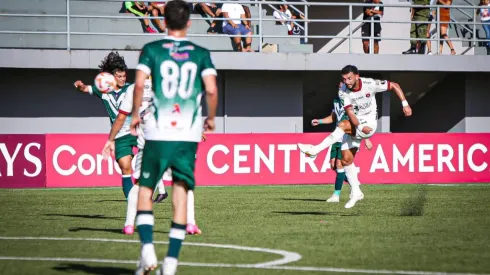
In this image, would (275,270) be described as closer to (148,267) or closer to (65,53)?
(148,267)

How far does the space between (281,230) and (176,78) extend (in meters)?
4.36

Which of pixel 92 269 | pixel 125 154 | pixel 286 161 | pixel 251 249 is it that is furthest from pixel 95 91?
pixel 286 161

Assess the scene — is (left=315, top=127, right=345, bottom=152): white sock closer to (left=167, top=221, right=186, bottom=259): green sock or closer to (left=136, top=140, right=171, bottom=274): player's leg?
(left=136, top=140, right=171, bottom=274): player's leg

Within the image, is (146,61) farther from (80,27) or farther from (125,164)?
(80,27)

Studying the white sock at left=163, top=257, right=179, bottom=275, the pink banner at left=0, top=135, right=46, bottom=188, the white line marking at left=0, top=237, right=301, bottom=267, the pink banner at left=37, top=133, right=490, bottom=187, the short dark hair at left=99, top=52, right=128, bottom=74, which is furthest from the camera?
the pink banner at left=37, top=133, right=490, bottom=187

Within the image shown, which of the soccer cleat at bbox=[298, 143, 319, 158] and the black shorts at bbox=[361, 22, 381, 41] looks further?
the black shorts at bbox=[361, 22, 381, 41]

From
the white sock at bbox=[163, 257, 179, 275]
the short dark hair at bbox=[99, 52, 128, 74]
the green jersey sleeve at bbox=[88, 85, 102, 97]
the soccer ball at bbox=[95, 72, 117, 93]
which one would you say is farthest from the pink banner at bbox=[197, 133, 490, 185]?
the white sock at bbox=[163, 257, 179, 275]

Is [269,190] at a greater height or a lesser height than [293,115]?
lesser

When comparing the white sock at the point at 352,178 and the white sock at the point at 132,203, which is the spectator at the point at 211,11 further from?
the white sock at the point at 132,203

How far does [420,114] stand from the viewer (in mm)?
33312

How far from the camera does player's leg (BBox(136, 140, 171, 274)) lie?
7707 millimetres

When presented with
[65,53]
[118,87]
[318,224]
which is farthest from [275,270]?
[65,53]

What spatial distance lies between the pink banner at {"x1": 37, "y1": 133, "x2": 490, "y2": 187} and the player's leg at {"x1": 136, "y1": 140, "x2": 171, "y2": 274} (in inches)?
583

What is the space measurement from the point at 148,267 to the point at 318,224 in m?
5.23
